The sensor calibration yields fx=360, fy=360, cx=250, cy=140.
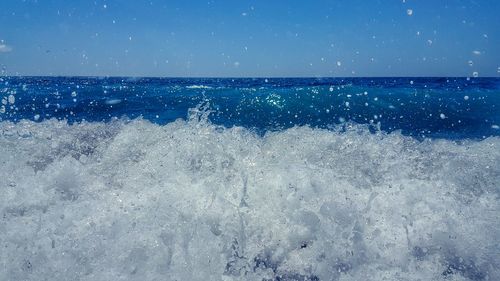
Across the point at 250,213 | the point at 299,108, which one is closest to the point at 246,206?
the point at 250,213

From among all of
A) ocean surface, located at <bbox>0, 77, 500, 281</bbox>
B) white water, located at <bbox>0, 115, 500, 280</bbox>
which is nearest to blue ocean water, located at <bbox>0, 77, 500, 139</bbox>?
ocean surface, located at <bbox>0, 77, 500, 281</bbox>

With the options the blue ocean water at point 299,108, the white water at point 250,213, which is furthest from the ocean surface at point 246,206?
the blue ocean water at point 299,108

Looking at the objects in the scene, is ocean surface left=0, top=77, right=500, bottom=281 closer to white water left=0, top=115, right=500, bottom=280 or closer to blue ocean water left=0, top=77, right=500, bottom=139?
white water left=0, top=115, right=500, bottom=280

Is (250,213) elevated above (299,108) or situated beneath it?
situated beneath

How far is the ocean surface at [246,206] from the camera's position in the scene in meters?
2.49

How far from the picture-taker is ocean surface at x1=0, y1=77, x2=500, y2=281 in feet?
8.17

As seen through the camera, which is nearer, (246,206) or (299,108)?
(246,206)

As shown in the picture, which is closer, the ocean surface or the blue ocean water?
the ocean surface

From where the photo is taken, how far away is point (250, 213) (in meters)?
2.98

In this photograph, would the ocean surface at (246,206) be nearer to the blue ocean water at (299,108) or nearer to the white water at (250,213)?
the white water at (250,213)

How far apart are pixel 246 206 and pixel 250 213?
82mm

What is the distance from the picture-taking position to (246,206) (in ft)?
9.96

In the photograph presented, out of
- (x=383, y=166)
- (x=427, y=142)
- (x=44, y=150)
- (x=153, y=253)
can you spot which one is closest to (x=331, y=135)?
(x=383, y=166)

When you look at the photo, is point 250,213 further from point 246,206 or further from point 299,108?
point 299,108
